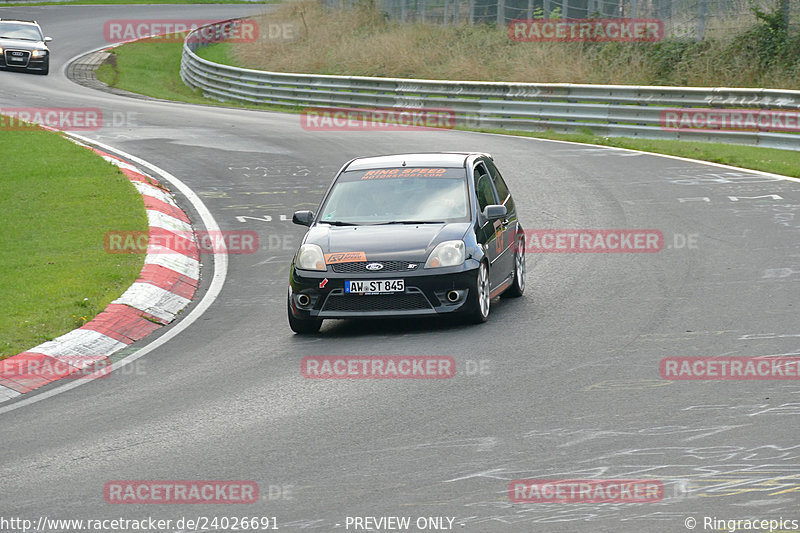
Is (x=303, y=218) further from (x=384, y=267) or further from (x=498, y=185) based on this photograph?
(x=498, y=185)

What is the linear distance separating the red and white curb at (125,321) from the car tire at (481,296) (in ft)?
10.0

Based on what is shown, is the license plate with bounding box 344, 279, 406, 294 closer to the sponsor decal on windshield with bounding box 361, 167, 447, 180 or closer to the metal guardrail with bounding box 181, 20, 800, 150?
the sponsor decal on windshield with bounding box 361, 167, 447, 180

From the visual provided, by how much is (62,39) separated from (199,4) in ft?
53.6

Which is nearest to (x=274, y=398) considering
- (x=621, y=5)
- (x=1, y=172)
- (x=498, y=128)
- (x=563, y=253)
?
(x=563, y=253)

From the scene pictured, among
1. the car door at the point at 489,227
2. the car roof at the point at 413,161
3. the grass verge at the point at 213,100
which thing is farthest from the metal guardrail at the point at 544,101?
the car roof at the point at 413,161

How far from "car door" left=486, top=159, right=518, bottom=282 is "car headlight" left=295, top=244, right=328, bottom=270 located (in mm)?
1806

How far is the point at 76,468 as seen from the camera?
6.87m

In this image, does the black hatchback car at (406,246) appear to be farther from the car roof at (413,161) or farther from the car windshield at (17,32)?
the car windshield at (17,32)

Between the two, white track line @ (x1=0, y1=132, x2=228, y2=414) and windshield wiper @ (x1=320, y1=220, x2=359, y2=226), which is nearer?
white track line @ (x1=0, y1=132, x2=228, y2=414)

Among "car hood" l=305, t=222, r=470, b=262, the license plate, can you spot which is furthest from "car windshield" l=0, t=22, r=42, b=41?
the license plate

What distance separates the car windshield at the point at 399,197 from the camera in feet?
36.9

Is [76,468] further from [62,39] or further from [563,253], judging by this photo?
[62,39]

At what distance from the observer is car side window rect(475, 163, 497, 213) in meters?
11.7

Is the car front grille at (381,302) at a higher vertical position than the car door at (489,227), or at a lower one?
lower
